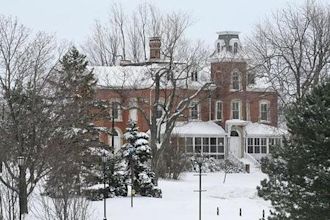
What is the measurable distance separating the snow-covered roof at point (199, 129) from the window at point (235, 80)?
10.6 ft

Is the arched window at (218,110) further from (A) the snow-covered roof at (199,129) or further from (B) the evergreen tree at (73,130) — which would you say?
(B) the evergreen tree at (73,130)

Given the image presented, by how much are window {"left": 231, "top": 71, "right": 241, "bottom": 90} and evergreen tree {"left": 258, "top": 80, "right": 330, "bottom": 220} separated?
3837cm

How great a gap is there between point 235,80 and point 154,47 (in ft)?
23.3

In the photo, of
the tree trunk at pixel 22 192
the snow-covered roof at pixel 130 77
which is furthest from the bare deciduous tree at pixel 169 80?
the tree trunk at pixel 22 192

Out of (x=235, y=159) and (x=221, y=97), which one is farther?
(x=221, y=97)

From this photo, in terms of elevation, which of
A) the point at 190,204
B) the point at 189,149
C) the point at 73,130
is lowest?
the point at 190,204

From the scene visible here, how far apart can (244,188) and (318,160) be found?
2303 cm

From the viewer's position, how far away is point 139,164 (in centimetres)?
3562

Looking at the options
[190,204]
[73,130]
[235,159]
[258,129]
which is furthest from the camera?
[258,129]

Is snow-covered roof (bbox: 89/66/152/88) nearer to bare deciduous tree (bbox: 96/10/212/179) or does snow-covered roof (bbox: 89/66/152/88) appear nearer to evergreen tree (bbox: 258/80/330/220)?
bare deciduous tree (bbox: 96/10/212/179)

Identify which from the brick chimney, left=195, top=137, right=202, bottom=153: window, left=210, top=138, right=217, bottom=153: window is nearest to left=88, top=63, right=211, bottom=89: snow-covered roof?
the brick chimney

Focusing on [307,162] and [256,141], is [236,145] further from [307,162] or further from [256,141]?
[307,162]

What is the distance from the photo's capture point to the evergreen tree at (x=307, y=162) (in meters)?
15.4

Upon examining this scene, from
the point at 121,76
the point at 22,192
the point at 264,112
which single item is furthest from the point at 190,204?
the point at 264,112
